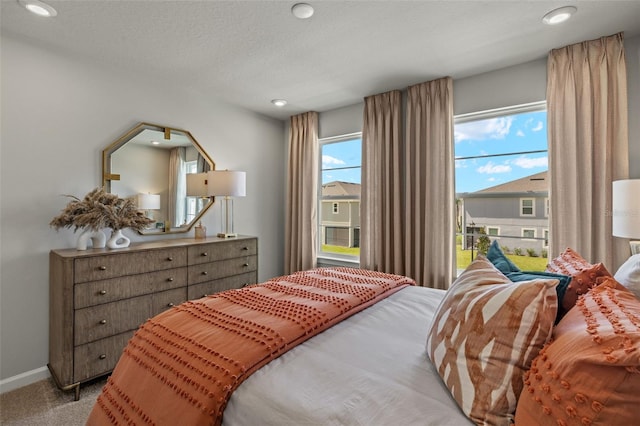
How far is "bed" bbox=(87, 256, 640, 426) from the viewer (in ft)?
2.29

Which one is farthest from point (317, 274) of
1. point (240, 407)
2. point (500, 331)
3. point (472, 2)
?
point (472, 2)

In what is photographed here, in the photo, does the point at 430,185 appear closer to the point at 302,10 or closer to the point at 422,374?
the point at 302,10

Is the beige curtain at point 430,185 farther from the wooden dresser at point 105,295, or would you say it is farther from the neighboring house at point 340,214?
the wooden dresser at point 105,295

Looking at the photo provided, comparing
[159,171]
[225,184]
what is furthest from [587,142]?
[159,171]

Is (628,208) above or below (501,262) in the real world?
above

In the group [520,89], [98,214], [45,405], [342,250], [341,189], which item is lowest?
[45,405]

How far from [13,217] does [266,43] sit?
2.26 meters

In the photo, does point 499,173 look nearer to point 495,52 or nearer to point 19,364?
point 495,52

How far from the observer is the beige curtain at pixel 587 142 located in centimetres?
230

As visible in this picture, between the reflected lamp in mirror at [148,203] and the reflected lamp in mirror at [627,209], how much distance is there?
11.8 ft

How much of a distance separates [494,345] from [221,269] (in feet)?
8.58

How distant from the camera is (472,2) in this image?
1951 millimetres

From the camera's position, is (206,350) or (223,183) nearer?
(206,350)

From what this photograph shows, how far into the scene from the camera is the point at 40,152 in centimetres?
240
